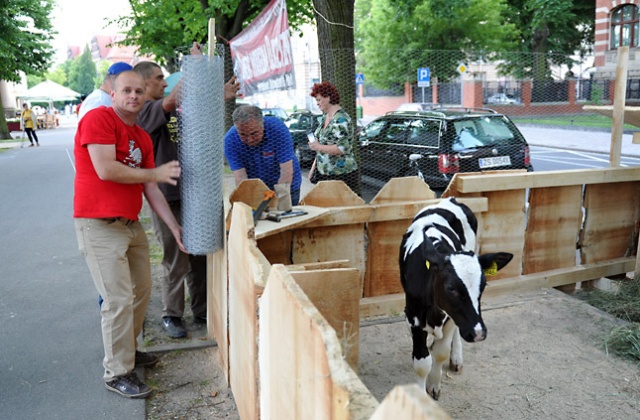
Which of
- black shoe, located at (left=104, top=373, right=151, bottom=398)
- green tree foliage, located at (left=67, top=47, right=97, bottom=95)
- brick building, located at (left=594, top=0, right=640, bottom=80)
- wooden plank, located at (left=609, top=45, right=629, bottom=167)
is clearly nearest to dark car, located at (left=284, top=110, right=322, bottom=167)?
wooden plank, located at (left=609, top=45, right=629, bottom=167)

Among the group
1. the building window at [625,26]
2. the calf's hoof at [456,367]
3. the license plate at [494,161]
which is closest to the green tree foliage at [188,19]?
the license plate at [494,161]

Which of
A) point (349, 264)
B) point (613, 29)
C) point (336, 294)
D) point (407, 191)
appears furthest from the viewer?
point (613, 29)

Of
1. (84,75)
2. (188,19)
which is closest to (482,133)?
(188,19)

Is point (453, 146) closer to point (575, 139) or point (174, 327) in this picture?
point (174, 327)

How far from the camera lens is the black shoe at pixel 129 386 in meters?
4.01

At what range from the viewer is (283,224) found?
4164mm

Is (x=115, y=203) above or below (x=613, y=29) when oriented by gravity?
below

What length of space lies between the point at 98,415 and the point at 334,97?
13.1 feet

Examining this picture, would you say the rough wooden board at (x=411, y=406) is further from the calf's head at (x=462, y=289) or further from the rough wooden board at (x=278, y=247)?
the rough wooden board at (x=278, y=247)

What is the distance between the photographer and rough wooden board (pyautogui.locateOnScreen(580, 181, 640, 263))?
6324 mm

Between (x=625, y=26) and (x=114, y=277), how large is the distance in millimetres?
37763

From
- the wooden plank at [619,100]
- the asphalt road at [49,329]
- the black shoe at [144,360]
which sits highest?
the wooden plank at [619,100]

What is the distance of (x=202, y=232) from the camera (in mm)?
4133

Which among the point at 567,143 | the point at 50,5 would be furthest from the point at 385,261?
the point at 50,5
